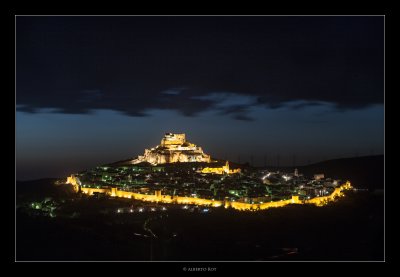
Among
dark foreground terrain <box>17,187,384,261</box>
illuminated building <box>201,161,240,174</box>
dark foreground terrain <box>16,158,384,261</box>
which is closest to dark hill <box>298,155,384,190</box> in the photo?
illuminated building <box>201,161,240,174</box>

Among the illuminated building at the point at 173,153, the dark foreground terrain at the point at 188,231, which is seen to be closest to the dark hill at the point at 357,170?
the illuminated building at the point at 173,153

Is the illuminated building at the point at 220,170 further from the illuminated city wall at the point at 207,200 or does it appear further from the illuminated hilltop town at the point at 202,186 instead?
the illuminated city wall at the point at 207,200

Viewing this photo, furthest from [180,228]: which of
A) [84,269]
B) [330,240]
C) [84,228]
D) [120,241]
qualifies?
[84,269]

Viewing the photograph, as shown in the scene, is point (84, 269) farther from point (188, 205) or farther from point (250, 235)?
point (188, 205)

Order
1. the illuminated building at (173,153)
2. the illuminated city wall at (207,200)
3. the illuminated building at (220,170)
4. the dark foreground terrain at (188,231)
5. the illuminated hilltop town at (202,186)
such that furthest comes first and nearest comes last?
the illuminated building at (173,153) < the illuminated building at (220,170) < the illuminated hilltop town at (202,186) < the illuminated city wall at (207,200) < the dark foreground terrain at (188,231)

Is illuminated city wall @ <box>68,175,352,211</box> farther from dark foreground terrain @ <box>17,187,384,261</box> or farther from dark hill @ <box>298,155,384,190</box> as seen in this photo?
dark hill @ <box>298,155,384,190</box>

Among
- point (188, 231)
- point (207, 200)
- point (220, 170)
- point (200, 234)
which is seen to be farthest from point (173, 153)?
point (200, 234)

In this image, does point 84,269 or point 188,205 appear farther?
point 188,205
